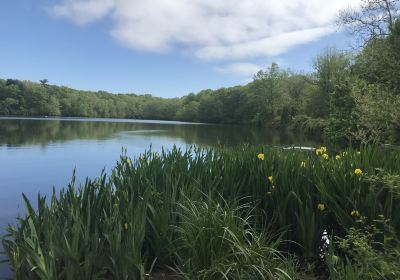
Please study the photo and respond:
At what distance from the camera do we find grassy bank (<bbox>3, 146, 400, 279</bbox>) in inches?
132

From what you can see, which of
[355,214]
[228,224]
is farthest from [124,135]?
[228,224]

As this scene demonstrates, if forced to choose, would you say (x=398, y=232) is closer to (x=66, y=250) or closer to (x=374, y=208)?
(x=374, y=208)

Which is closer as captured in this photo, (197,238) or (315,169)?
(197,238)

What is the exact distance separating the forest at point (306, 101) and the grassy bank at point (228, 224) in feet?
4.74

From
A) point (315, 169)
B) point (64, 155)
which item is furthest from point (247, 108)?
point (315, 169)

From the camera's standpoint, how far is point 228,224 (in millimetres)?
3576

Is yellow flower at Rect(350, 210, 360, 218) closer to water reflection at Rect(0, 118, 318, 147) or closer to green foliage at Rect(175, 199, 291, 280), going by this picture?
green foliage at Rect(175, 199, 291, 280)

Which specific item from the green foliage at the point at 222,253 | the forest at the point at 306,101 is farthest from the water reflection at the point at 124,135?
the green foliage at the point at 222,253

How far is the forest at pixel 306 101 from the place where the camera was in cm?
1244

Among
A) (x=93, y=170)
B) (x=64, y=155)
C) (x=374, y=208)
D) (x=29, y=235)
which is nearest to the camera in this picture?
(x=29, y=235)

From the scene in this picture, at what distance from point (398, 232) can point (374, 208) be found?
35 cm

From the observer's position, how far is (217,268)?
10.6 ft

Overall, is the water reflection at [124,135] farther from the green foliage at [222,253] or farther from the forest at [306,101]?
the green foliage at [222,253]

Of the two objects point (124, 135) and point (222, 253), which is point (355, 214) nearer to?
point (222, 253)
